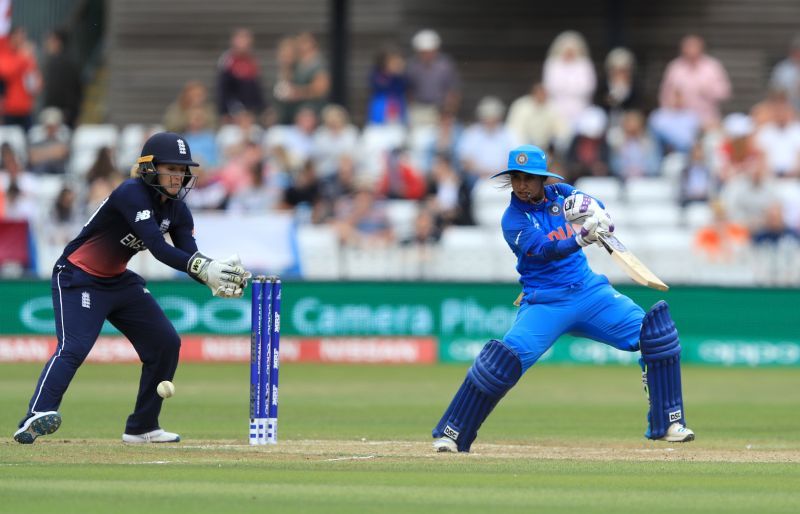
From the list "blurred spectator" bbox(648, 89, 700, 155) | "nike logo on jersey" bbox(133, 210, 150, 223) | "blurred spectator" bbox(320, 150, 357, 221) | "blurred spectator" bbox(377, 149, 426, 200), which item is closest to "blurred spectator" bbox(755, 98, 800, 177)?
"blurred spectator" bbox(648, 89, 700, 155)

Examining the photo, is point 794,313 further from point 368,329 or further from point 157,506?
point 157,506

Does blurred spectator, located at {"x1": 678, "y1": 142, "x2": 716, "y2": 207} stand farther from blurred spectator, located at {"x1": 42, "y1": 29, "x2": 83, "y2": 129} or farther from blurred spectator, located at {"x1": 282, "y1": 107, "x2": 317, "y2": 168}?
blurred spectator, located at {"x1": 42, "y1": 29, "x2": 83, "y2": 129}

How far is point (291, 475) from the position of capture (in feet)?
26.7

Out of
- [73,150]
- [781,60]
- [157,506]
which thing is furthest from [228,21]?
[157,506]

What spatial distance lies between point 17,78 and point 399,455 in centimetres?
1329

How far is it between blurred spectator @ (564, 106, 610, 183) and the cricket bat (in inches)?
383

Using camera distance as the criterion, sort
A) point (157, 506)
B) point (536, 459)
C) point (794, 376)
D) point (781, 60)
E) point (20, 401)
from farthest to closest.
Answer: point (781, 60) < point (794, 376) < point (20, 401) < point (536, 459) < point (157, 506)

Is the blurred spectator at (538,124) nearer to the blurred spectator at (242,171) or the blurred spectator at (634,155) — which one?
the blurred spectator at (634,155)

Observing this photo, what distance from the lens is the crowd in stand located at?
727 inches

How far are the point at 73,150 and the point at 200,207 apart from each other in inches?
110

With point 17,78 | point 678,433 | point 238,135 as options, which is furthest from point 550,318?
point 17,78

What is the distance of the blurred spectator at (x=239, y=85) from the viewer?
20469 millimetres

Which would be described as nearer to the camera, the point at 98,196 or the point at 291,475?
the point at 291,475

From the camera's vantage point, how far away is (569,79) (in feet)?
65.4
